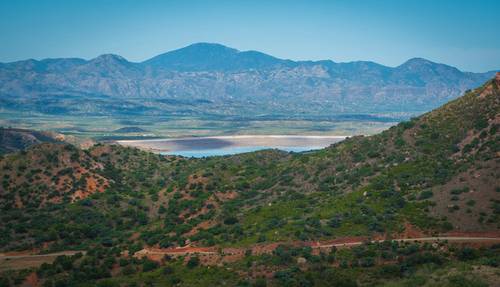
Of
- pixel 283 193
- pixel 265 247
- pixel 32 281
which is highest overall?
pixel 283 193

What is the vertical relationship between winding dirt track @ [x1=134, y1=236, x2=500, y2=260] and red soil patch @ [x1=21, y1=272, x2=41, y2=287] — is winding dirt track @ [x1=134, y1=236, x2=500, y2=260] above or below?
above

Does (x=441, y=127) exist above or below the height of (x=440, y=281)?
above

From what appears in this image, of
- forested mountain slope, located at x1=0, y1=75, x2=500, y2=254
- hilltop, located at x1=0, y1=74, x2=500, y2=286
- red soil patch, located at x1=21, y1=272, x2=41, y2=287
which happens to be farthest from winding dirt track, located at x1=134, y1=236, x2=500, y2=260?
→ red soil patch, located at x1=21, y1=272, x2=41, y2=287

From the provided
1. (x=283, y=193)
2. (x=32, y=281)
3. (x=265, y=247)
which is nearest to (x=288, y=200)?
(x=283, y=193)

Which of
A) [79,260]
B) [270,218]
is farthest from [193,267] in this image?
[270,218]

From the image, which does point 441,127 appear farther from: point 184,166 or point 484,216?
point 184,166

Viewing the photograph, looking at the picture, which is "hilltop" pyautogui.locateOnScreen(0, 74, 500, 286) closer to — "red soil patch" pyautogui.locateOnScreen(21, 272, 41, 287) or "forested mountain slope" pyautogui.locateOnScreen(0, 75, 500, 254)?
"forested mountain slope" pyautogui.locateOnScreen(0, 75, 500, 254)

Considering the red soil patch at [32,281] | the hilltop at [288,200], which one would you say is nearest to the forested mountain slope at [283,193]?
the hilltop at [288,200]

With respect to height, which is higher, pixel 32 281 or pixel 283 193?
pixel 283 193

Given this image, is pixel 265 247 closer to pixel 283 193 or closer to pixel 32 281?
pixel 32 281
